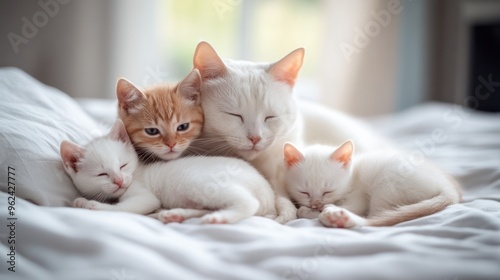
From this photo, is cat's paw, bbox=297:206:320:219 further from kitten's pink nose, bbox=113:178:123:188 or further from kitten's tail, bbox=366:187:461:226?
kitten's pink nose, bbox=113:178:123:188

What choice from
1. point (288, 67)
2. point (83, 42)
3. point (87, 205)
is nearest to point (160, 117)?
point (87, 205)

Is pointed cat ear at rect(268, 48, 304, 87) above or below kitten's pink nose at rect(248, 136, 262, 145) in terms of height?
above

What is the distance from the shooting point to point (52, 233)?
0.83 meters

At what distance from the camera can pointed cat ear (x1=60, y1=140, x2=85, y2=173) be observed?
43.0 inches

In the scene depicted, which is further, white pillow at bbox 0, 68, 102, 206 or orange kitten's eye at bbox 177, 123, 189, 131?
orange kitten's eye at bbox 177, 123, 189, 131

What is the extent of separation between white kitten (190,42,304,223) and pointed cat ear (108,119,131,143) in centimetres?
21

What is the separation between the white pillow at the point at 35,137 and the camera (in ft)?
3.31

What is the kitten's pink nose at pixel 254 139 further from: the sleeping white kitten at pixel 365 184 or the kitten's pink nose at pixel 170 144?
the kitten's pink nose at pixel 170 144

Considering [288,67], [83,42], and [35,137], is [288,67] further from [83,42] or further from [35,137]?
[83,42]

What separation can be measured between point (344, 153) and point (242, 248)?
1.80 ft

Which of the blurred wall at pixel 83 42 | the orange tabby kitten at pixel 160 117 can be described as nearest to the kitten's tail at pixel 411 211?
the orange tabby kitten at pixel 160 117

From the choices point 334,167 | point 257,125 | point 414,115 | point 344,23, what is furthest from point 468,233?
point 344,23

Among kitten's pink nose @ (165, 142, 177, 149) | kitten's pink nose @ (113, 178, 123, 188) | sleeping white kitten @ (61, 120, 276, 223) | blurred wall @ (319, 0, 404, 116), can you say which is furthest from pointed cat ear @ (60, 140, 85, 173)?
blurred wall @ (319, 0, 404, 116)

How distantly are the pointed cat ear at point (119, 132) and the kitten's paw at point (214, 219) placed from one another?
39 centimetres
